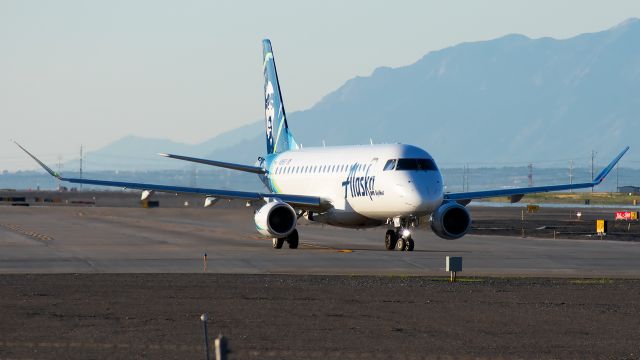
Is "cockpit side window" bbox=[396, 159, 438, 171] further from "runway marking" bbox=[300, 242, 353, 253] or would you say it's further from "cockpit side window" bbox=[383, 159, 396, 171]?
"runway marking" bbox=[300, 242, 353, 253]

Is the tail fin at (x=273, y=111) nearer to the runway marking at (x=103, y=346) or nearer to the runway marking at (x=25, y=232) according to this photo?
the runway marking at (x=25, y=232)

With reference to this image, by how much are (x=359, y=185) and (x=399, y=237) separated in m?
2.83

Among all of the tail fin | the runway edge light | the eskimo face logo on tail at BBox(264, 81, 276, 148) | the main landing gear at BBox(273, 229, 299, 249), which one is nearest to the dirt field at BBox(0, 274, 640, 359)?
the runway edge light

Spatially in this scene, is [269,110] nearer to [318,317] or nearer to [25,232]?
[25,232]

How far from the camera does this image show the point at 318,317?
77.8ft

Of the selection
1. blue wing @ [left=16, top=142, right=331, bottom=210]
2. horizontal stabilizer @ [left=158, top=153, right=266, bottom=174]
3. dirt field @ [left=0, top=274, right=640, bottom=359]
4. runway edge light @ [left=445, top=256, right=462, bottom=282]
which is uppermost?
horizontal stabilizer @ [left=158, top=153, right=266, bottom=174]

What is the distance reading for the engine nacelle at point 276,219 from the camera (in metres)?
47.8

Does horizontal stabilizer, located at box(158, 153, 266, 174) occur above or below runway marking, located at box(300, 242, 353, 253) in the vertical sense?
above

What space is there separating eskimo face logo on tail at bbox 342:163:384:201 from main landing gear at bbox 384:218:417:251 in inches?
53.5

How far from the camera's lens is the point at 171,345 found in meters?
19.5

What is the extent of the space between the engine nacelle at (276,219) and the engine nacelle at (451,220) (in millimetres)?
5571

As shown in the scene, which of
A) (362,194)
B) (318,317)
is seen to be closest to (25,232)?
(362,194)

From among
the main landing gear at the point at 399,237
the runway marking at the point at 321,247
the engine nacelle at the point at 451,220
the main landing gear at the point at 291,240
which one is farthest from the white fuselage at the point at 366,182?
the main landing gear at the point at 291,240

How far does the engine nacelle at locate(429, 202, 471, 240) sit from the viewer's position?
4725cm
